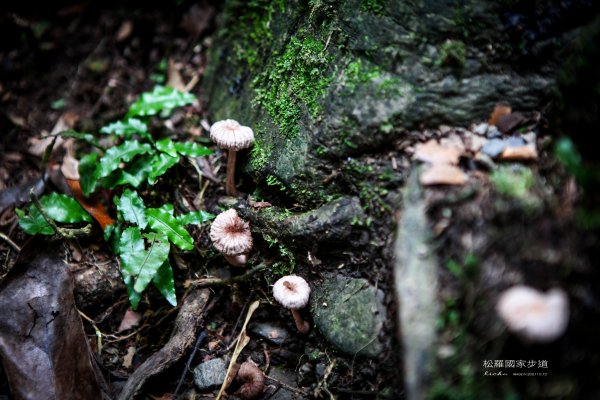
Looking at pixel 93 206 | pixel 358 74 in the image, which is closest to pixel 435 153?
pixel 358 74

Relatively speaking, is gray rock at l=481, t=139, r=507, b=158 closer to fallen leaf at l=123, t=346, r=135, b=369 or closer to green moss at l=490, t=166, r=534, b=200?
green moss at l=490, t=166, r=534, b=200

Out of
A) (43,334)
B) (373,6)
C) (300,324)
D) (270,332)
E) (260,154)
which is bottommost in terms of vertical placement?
(270,332)

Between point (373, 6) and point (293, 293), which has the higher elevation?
point (373, 6)

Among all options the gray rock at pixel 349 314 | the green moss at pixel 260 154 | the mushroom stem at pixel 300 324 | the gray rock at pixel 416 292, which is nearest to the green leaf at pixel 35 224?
the green moss at pixel 260 154

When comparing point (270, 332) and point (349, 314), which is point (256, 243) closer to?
point (270, 332)

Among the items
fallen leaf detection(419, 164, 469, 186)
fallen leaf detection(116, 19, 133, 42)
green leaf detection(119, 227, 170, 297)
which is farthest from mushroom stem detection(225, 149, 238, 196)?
fallen leaf detection(116, 19, 133, 42)

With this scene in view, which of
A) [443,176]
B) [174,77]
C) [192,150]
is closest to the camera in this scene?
[443,176]

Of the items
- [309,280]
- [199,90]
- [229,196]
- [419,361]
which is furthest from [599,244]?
[199,90]
